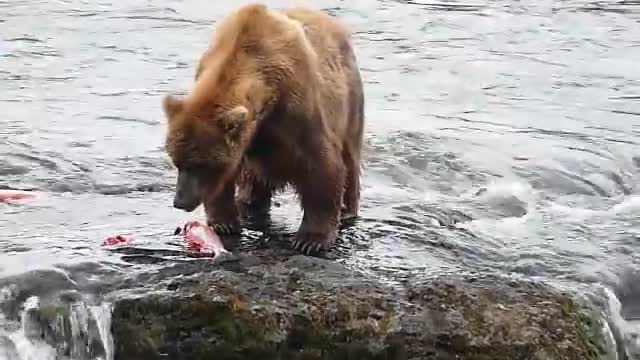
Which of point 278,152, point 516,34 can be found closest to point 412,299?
point 278,152

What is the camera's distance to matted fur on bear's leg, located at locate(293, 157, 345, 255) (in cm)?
723

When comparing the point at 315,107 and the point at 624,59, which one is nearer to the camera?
the point at 315,107

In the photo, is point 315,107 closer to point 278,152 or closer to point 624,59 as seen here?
point 278,152

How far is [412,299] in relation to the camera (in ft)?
22.0

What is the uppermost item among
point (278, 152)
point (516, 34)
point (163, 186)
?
point (278, 152)

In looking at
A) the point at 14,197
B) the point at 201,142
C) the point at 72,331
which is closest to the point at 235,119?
the point at 201,142

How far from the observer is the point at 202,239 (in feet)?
24.0

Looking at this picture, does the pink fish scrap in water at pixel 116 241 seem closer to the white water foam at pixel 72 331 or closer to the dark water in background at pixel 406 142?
the dark water in background at pixel 406 142

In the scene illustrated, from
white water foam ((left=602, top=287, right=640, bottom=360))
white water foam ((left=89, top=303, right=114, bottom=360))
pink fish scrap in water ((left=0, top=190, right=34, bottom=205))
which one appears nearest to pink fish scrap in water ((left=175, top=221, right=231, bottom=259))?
white water foam ((left=89, top=303, right=114, bottom=360))

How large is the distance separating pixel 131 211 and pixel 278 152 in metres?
1.65

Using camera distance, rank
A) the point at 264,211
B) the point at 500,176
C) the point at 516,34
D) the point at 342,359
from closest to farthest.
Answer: the point at 342,359
the point at 264,211
the point at 500,176
the point at 516,34

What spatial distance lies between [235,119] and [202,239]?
1143 millimetres

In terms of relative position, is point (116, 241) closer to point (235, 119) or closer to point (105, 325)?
point (105, 325)

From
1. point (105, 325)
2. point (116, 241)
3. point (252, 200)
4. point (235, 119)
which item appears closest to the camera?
point (235, 119)
